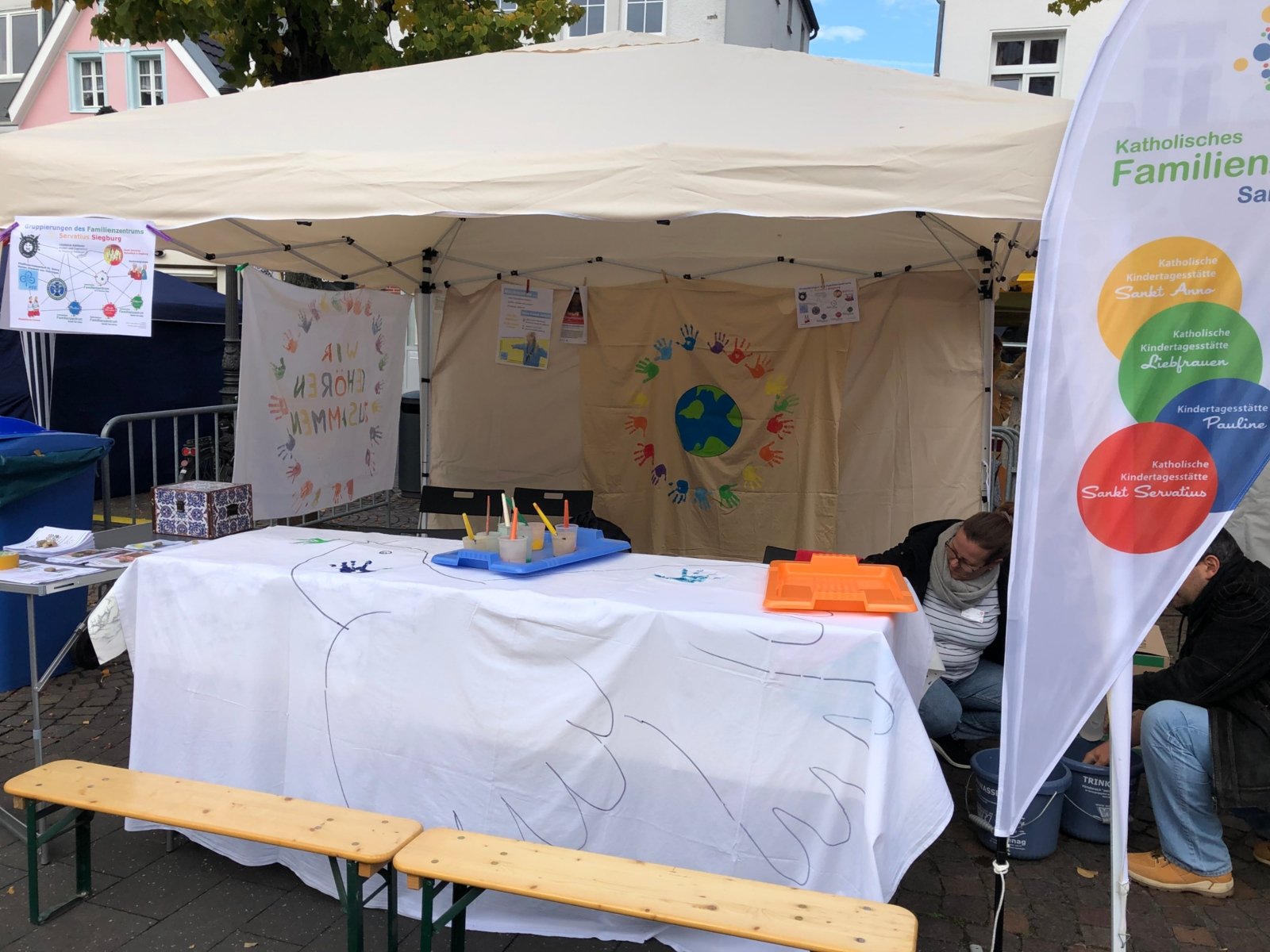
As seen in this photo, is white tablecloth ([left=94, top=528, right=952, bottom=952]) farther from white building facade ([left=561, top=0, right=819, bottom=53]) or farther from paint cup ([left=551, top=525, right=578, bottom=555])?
white building facade ([left=561, top=0, right=819, bottom=53])

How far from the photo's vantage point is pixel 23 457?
385 cm

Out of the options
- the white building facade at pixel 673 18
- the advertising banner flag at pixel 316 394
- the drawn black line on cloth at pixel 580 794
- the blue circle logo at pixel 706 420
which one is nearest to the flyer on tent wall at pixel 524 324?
the advertising banner flag at pixel 316 394

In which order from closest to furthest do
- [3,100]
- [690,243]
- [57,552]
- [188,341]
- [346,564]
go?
[346,564], [57,552], [690,243], [188,341], [3,100]

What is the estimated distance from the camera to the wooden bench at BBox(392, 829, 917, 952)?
1788 mm

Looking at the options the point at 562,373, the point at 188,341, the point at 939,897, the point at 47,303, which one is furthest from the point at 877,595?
the point at 188,341

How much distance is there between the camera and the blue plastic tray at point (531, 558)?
269cm

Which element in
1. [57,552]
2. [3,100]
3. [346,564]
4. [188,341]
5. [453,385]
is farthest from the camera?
[3,100]

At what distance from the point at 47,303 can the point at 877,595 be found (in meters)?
2.84

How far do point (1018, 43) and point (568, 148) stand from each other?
35.1 feet

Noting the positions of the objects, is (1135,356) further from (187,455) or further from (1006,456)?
(187,455)

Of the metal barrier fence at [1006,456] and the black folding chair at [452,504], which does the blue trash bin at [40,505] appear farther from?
the metal barrier fence at [1006,456]

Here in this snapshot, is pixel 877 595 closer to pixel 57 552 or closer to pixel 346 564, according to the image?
pixel 346 564

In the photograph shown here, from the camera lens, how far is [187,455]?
25.0 feet

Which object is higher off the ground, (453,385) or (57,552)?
(453,385)
